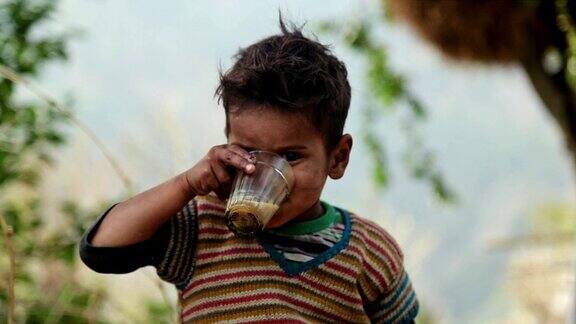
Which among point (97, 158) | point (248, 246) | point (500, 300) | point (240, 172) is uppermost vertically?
point (240, 172)

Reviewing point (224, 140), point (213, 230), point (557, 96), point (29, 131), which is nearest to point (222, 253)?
point (213, 230)

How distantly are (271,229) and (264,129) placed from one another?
0.63 ft

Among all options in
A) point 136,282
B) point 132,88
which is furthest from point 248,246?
point 132,88

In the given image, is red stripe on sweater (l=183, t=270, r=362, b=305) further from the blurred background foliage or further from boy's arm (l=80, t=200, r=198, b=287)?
the blurred background foliage

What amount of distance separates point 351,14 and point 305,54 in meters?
3.71

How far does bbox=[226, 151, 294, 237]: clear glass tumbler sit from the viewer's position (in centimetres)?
118

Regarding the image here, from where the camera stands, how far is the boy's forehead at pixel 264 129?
123 cm

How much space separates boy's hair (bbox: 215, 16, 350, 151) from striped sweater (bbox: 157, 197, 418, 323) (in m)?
0.15

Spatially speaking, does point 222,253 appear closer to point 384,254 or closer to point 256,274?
point 256,274

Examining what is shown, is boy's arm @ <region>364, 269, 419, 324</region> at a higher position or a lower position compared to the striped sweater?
lower

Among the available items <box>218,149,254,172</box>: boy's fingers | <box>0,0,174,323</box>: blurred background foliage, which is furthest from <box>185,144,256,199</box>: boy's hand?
<box>0,0,174,323</box>: blurred background foliage

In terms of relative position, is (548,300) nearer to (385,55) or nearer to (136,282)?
(385,55)

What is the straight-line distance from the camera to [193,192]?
1.26m

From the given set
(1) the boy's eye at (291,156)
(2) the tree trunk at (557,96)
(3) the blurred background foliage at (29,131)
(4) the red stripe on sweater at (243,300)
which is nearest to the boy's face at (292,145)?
(1) the boy's eye at (291,156)
